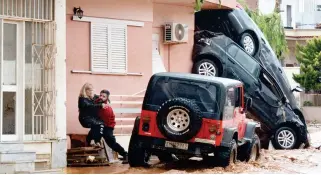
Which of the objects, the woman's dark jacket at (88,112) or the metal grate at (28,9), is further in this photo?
the woman's dark jacket at (88,112)

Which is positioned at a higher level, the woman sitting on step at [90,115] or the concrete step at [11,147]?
the woman sitting on step at [90,115]

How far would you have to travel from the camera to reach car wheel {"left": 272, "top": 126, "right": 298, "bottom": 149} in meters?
24.7

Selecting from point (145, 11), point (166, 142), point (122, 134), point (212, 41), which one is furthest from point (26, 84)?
point (212, 41)

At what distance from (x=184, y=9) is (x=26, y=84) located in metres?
9.05

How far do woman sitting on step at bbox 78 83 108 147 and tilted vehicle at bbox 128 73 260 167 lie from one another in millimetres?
1000

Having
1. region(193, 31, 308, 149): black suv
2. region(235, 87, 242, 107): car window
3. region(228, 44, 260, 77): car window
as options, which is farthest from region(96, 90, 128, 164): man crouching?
region(228, 44, 260, 77): car window

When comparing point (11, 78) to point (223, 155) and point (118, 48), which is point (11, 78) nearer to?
point (223, 155)

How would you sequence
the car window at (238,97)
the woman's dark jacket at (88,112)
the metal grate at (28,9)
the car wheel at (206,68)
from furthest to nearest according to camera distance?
the car wheel at (206,68) → the car window at (238,97) → the woman's dark jacket at (88,112) → the metal grate at (28,9)

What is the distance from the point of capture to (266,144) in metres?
24.8

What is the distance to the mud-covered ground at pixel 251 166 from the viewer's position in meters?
16.8

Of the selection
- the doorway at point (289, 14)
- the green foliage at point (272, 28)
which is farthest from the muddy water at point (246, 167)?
the doorway at point (289, 14)

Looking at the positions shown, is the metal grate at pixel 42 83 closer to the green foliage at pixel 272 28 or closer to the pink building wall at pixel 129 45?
the pink building wall at pixel 129 45

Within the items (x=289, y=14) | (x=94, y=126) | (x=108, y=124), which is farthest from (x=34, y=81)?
(x=289, y=14)

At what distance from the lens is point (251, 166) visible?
59.8 feet
